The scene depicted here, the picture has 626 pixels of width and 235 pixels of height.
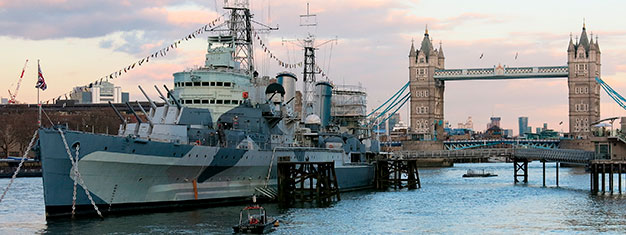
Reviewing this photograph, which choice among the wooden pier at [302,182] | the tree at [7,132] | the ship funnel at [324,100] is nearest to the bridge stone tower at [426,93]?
the tree at [7,132]

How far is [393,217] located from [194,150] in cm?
1066

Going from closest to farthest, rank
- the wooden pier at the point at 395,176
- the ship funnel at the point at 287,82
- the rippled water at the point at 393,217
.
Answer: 1. the rippled water at the point at 393,217
2. the ship funnel at the point at 287,82
3. the wooden pier at the point at 395,176

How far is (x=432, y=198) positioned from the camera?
2127 inches

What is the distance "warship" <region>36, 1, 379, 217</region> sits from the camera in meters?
34.7

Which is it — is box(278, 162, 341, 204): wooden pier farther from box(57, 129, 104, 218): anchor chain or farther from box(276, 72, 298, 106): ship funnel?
box(57, 129, 104, 218): anchor chain

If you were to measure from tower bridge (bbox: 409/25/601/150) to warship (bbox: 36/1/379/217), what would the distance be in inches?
3858

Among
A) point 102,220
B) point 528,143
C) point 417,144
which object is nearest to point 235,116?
point 102,220

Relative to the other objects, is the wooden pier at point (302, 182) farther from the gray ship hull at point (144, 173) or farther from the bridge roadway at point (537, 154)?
the bridge roadway at point (537, 154)

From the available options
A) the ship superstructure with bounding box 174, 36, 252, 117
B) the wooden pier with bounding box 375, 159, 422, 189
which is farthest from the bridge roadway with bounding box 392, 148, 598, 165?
the ship superstructure with bounding box 174, 36, 252, 117

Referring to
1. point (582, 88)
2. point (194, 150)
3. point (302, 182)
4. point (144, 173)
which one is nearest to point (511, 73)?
point (582, 88)

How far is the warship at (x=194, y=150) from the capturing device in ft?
114

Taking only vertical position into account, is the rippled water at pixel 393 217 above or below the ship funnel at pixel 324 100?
below

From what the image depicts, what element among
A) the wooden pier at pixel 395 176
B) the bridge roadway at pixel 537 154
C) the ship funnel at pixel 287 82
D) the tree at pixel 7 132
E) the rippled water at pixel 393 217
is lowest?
the rippled water at pixel 393 217

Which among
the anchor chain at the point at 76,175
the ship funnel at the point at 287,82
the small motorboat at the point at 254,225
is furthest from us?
the ship funnel at the point at 287,82
